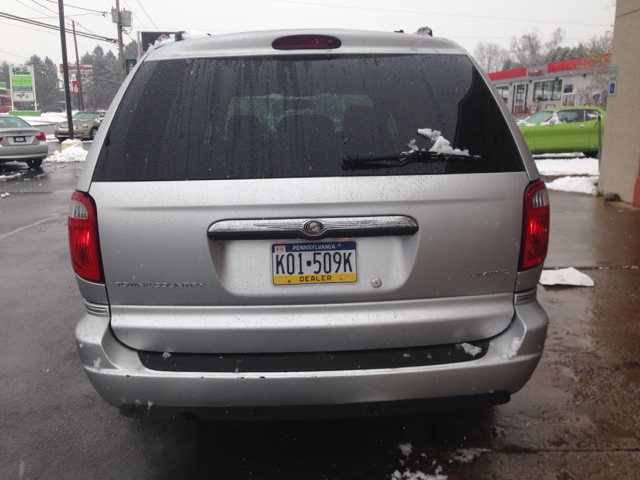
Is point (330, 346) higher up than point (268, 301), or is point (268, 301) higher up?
point (268, 301)

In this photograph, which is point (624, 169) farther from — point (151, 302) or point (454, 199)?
point (151, 302)

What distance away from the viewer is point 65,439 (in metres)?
2.90

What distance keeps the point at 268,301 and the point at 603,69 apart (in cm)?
2595

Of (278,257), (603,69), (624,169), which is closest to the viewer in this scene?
(278,257)

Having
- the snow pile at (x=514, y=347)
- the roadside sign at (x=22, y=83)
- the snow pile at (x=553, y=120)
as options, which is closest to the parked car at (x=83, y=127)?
the snow pile at (x=553, y=120)

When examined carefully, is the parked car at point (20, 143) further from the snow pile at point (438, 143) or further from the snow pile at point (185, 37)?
the snow pile at point (438, 143)

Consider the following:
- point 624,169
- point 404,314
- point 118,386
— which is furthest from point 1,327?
point 624,169

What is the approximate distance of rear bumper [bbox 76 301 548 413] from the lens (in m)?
2.15

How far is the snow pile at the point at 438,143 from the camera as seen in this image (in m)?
2.22

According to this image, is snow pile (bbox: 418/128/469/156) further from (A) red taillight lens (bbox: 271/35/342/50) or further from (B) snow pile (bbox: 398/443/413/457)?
(B) snow pile (bbox: 398/443/413/457)

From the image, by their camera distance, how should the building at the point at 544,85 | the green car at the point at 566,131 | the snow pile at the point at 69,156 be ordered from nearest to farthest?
the green car at the point at 566,131, the snow pile at the point at 69,156, the building at the point at 544,85

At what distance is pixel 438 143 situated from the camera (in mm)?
2234

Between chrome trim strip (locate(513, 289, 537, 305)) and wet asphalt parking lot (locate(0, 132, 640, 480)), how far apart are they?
827mm

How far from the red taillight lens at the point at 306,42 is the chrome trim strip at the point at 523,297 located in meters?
1.33
